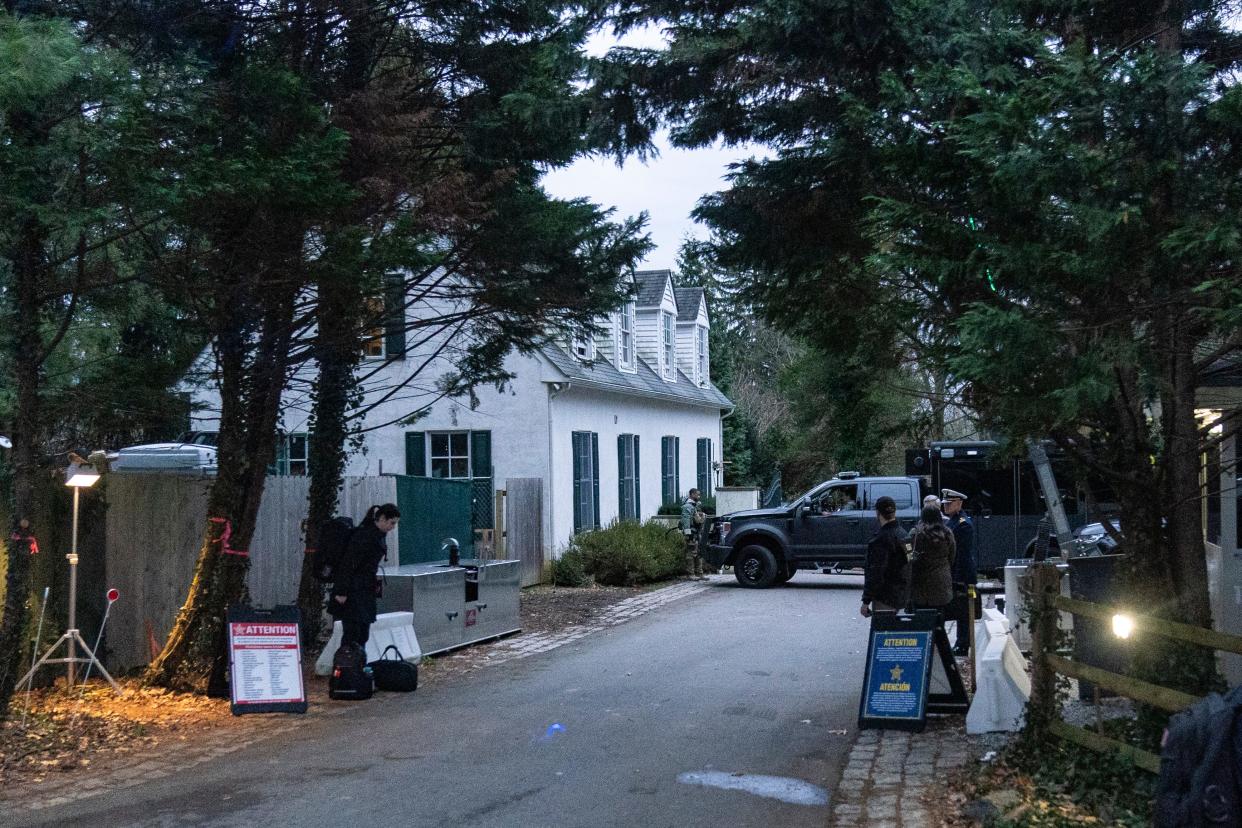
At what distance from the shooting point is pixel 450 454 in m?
24.7

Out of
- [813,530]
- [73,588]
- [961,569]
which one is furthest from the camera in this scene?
[813,530]

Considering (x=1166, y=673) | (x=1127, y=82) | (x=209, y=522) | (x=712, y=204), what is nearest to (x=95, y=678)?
(x=209, y=522)

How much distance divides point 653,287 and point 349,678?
2295cm

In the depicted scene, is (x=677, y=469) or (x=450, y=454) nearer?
(x=450, y=454)

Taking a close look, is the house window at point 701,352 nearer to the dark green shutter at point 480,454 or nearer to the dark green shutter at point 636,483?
the dark green shutter at point 636,483

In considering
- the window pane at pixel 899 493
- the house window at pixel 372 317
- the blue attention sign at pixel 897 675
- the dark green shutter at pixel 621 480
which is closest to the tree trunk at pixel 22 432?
the house window at pixel 372 317

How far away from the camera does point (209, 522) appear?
1184cm

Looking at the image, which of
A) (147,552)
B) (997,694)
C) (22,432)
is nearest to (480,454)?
(147,552)

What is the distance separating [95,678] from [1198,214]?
10483mm

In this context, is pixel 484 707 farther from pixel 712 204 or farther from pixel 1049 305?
pixel 1049 305

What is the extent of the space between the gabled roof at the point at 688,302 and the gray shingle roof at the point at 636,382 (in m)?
1.61

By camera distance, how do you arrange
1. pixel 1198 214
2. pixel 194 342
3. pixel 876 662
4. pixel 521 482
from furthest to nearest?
pixel 521 482 < pixel 194 342 < pixel 876 662 < pixel 1198 214

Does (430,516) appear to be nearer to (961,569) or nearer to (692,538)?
(961,569)

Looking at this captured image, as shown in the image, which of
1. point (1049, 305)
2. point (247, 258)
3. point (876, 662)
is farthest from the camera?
point (247, 258)
